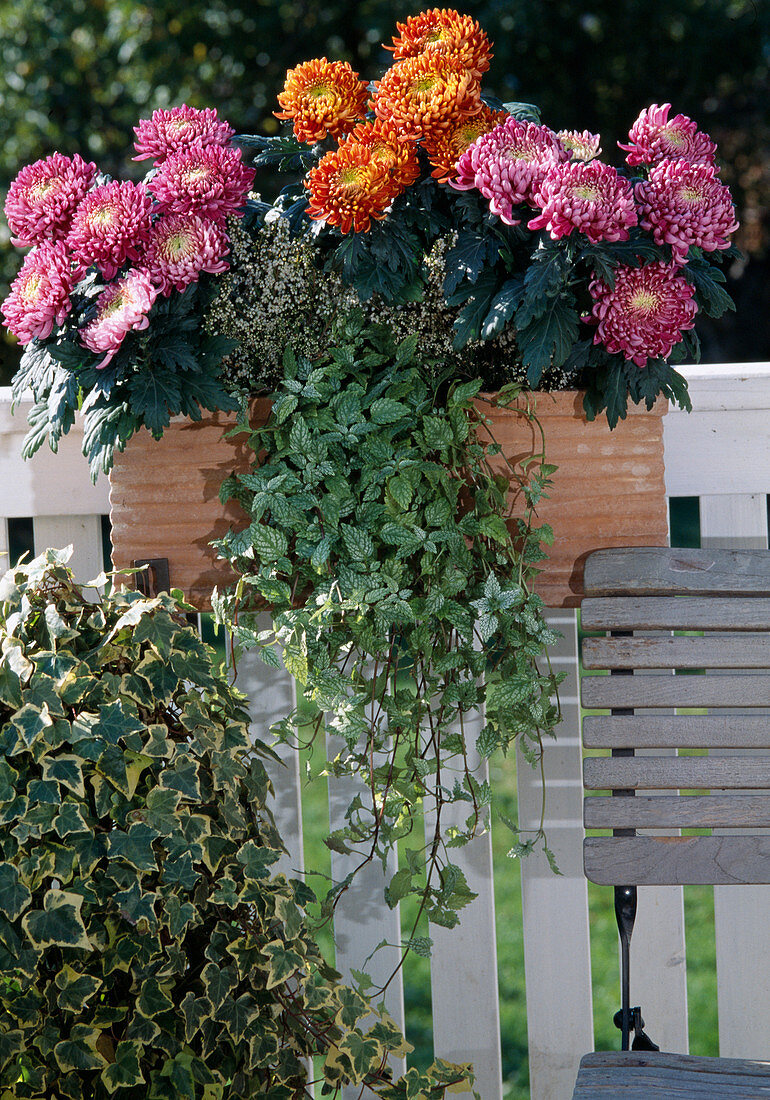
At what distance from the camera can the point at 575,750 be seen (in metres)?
1.48

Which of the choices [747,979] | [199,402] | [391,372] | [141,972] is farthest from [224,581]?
[747,979]

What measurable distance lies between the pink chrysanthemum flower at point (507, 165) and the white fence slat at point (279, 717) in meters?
0.67

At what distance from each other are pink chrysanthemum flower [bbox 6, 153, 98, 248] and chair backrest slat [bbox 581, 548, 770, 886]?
2.43ft

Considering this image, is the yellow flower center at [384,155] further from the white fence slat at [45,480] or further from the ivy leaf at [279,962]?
the ivy leaf at [279,962]

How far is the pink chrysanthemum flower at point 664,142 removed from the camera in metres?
1.16

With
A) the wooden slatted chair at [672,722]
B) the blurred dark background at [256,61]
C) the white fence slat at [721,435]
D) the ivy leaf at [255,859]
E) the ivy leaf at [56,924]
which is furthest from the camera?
the blurred dark background at [256,61]

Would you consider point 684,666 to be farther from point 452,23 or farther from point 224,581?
point 452,23

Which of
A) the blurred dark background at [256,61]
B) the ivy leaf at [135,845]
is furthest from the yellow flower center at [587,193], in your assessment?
the blurred dark background at [256,61]

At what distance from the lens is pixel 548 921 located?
4.85ft

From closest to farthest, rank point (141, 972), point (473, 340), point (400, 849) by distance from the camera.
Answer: point (141, 972) < point (473, 340) < point (400, 849)

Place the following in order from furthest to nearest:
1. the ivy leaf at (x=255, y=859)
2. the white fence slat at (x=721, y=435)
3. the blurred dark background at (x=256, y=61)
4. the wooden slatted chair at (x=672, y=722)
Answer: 1. the blurred dark background at (x=256, y=61)
2. the white fence slat at (x=721, y=435)
3. the wooden slatted chair at (x=672, y=722)
4. the ivy leaf at (x=255, y=859)

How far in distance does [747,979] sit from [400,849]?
54 cm

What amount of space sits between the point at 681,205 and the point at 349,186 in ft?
1.18

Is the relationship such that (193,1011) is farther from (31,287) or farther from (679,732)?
(31,287)
